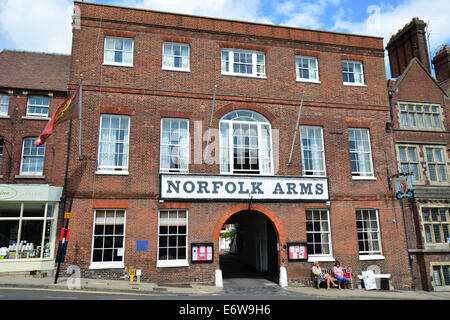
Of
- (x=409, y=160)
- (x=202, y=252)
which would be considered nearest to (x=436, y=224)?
(x=409, y=160)

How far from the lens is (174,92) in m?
15.7

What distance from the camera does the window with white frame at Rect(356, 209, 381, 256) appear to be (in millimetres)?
16297

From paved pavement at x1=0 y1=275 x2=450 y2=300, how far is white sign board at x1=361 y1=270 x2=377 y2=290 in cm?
57

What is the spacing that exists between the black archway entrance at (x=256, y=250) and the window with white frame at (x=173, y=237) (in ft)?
12.0

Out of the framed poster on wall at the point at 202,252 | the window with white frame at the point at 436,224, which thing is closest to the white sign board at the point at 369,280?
the window with white frame at the point at 436,224

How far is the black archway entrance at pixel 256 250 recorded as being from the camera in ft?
54.1

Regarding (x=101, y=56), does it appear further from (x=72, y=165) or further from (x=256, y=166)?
(x=256, y=166)

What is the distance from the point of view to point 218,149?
1563 cm

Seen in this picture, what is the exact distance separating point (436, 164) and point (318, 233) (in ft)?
27.2

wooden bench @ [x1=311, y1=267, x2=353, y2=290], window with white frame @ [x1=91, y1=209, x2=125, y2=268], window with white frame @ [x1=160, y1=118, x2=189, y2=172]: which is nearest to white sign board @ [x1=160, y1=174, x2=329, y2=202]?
window with white frame @ [x1=160, y1=118, x2=189, y2=172]

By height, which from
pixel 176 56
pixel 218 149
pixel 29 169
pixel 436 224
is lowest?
pixel 436 224

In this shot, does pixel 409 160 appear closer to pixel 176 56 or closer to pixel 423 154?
pixel 423 154

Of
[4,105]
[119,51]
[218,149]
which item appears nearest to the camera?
[4,105]

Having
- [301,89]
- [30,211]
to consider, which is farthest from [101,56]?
[301,89]
